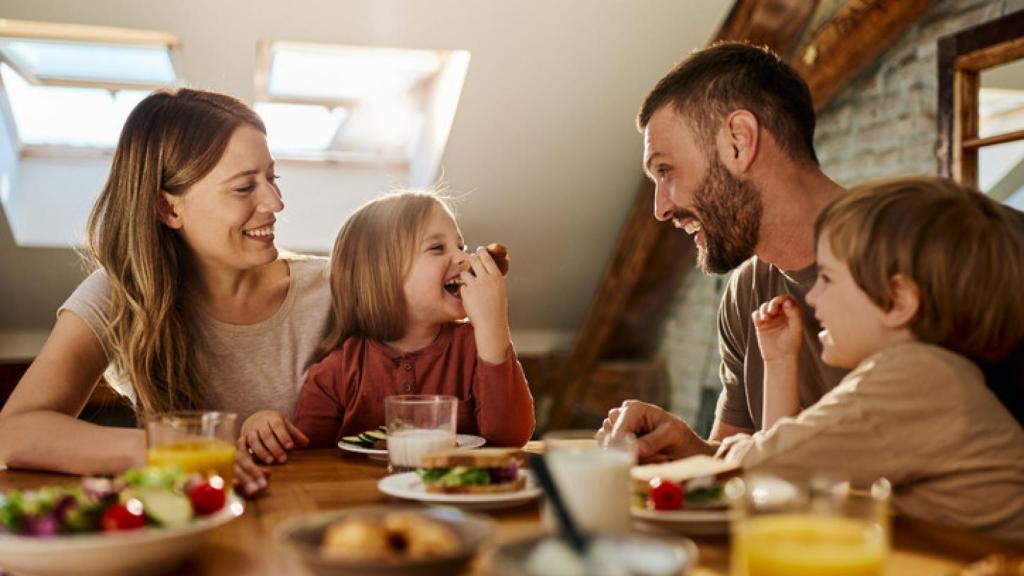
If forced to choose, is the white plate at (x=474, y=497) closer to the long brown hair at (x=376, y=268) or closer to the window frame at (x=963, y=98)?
the long brown hair at (x=376, y=268)

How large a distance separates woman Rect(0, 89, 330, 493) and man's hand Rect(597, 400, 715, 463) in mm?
626

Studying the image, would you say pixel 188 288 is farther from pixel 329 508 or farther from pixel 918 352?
pixel 918 352

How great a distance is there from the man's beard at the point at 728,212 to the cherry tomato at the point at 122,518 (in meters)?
1.52

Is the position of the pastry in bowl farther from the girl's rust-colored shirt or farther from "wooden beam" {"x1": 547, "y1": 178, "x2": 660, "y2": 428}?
"wooden beam" {"x1": 547, "y1": 178, "x2": 660, "y2": 428}

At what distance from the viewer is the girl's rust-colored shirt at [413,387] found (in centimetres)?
198

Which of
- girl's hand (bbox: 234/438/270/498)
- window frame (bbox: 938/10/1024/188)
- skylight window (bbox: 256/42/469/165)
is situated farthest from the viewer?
skylight window (bbox: 256/42/469/165)

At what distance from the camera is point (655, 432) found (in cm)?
173

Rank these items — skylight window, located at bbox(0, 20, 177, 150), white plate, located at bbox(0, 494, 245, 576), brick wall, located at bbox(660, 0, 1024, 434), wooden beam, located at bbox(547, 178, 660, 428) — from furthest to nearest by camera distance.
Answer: wooden beam, located at bbox(547, 178, 660, 428), skylight window, located at bbox(0, 20, 177, 150), brick wall, located at bbox(660, 0, 1024, 434), white plate, located at bbox(0, 494, 245, 576)

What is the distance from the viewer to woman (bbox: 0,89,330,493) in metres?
1.96

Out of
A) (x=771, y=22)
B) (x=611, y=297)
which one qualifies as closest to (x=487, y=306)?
(x=771, y=22)

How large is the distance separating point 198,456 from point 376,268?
0.97 m

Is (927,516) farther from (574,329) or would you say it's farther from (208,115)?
(574,329)

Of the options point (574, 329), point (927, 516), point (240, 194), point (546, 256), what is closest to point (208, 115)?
point (240, 194)

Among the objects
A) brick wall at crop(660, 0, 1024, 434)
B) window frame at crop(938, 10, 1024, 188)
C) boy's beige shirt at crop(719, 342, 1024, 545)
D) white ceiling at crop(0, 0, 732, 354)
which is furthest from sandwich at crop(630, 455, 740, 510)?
white ceiling at crop(0, 0, 732, 354)
